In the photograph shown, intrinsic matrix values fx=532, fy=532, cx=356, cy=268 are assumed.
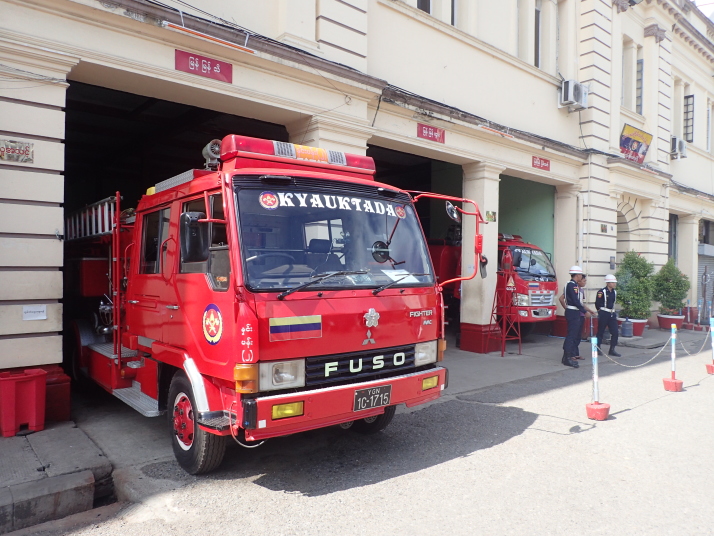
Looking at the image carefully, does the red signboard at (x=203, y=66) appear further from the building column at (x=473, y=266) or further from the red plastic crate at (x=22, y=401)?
the building column at (x=473, y=266)

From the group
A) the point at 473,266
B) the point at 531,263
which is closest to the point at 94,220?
the point at 473,266

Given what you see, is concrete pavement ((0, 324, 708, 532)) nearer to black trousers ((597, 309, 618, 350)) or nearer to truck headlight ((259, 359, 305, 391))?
black trousers ((597, 309, 618, 350))

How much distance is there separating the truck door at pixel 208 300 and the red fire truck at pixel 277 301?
16 millimetres

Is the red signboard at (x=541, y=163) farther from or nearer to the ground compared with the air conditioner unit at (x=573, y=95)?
nearer to the ground

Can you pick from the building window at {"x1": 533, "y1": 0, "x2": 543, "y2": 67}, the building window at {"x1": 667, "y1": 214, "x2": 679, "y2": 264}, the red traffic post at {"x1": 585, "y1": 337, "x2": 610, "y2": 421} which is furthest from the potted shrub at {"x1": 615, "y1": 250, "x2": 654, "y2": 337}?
the red traffic post at {"x1": 585, "y1": 337, "x2": 610, "y2": 421}

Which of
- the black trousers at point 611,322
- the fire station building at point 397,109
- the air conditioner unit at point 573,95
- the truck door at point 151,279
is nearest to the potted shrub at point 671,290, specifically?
the fire station building at point 397,109

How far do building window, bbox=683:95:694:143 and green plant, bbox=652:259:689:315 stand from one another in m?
6.27

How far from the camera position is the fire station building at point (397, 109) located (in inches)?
235

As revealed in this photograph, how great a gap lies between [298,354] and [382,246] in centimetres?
136

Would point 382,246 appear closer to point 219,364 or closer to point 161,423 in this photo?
point 219,364

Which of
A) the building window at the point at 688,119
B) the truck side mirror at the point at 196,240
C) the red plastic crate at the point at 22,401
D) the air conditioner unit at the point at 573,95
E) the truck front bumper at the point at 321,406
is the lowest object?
the red plastic crate at the point at 22,401

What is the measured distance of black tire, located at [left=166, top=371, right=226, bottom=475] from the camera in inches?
177

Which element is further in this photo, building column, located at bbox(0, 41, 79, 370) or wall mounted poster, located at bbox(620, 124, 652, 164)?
wall mounted poster, located at bbox(620, 124, 652, 164)

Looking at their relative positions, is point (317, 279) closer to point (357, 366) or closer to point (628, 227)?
point (357, 366)
